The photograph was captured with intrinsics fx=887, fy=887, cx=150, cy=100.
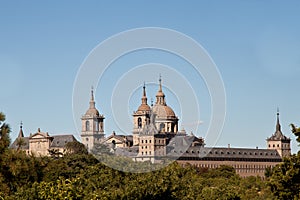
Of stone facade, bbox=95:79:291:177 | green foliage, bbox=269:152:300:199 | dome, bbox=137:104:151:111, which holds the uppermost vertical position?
dome, bbox=137:104:151:111

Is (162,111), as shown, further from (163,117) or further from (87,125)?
(87,125)

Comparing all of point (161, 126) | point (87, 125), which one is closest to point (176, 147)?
point (161, 126)

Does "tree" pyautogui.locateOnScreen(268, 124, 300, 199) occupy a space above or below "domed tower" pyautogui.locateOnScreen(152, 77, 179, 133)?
below

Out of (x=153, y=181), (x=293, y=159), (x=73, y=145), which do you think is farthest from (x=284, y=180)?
(x=73, y=145)

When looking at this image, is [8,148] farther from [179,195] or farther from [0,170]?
[179,195]

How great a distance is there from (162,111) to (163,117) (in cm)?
129

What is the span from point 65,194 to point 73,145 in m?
98.5

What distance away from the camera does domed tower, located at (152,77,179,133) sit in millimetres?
158375

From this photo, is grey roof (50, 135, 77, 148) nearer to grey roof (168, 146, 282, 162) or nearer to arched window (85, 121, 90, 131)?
arched window (85, 121, 90, 131)

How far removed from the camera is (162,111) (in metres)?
166

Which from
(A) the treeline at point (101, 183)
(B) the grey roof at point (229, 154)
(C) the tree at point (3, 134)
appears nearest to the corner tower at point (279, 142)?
(B) the grey roof at point (229, 154)

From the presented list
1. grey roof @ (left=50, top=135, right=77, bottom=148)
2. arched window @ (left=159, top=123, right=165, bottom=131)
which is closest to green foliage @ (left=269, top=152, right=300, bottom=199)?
arched window @ (left=159, top=123, right=165, bottom=131)

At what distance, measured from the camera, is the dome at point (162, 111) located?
162 m

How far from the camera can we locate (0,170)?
119 ft
